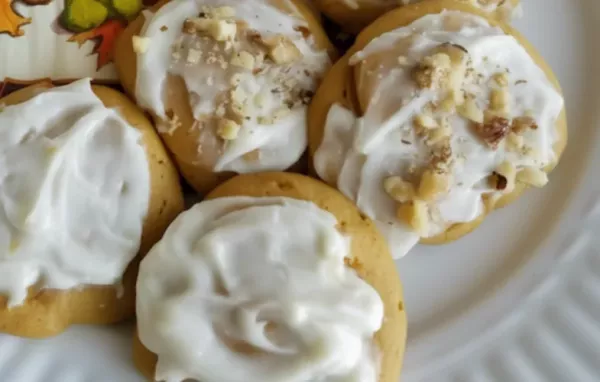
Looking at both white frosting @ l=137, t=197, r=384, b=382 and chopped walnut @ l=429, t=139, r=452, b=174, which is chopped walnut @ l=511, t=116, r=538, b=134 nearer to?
chopped walnut @ l=429, t=139, r=452, b=174

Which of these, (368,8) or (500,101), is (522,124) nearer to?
(500,101)

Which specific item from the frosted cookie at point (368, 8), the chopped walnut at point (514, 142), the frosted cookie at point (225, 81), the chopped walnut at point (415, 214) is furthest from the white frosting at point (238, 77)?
the chopped walnut at point (514, 142)

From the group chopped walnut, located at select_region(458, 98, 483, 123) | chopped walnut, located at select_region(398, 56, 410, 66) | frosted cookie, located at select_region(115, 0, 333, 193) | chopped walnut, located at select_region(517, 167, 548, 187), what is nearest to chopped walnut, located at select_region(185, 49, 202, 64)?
frosted cookie, located at select_region(115, 0, 333, 193)

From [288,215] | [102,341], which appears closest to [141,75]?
[288,215]

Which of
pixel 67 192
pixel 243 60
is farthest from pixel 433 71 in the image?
pixel 67 192

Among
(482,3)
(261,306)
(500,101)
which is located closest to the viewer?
(261,306)

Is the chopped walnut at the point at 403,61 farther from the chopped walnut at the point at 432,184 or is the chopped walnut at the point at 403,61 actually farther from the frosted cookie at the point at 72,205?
the frosted cookie at the point at 72,205
